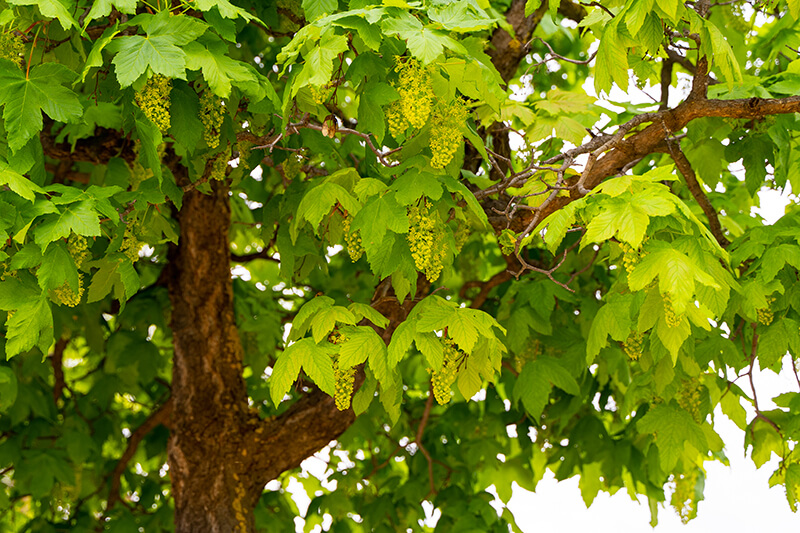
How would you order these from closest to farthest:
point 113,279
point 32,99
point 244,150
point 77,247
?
1. point 32,99
2. point 77,247
3. point 113,279
4. point 244,150

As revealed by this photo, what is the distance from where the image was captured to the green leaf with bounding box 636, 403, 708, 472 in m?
3.04

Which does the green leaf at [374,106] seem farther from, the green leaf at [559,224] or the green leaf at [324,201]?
the green leaf at [559,224]

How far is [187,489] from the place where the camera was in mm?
3770

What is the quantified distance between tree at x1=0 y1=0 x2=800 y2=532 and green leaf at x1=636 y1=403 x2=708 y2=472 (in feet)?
0.04

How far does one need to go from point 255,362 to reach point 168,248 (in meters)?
0.74

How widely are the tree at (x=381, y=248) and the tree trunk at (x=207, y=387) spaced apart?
13 millimetres

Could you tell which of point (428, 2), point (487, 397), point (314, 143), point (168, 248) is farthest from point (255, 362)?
point (428, 2)

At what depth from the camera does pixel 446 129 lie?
246 centimetres

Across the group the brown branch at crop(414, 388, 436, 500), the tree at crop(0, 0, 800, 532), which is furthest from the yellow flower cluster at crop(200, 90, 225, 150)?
the brown branch at crop(414, 388, 436, 500)

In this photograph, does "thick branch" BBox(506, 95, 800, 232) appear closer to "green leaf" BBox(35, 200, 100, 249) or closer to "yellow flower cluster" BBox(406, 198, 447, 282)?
"yellow flower cluster" BBox(406, 198, 447, 282)

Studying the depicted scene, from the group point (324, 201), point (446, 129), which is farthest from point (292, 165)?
point (446, 129)

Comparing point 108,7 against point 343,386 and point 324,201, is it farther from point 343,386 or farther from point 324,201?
point 343,386

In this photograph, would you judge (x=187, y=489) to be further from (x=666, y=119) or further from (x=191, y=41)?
(x=666, y=119)

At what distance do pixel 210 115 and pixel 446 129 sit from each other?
0.75 meters
